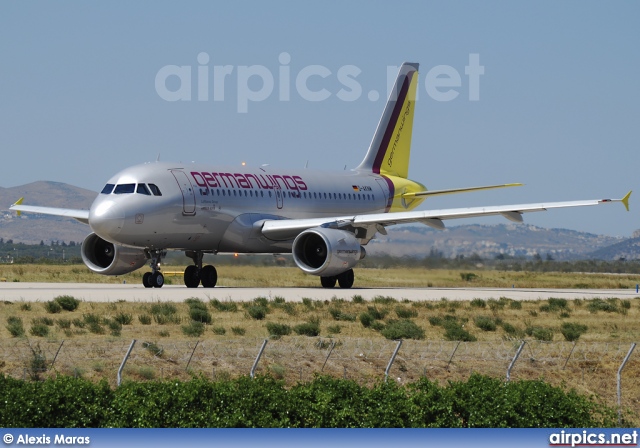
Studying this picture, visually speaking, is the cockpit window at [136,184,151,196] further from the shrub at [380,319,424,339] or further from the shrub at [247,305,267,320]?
the shrub at [380,319,424,339]

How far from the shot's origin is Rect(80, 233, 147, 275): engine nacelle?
4109cm

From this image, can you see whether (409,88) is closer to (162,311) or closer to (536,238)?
(162,311)

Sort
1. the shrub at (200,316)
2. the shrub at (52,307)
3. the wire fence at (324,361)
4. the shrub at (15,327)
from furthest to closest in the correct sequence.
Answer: the shrub at (52,307) → the shrub at (200,316) → the shrub at (15,327) → the wire fence at (324,361)

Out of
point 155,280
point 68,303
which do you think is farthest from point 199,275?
point 68,303

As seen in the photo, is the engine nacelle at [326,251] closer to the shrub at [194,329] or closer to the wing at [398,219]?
the wing at [398,219]

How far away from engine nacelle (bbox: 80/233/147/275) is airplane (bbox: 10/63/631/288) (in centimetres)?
4

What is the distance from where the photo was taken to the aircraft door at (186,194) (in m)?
39.1

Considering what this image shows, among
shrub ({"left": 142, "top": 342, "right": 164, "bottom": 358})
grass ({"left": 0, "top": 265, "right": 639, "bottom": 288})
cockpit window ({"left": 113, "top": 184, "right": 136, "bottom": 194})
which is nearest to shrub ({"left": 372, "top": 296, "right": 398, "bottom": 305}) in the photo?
cockpit window ({"left": 113, "top": 184, "right": 136, "bottom": 194})

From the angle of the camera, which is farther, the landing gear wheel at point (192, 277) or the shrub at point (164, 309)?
the landing gear wheel at point (192, 277)

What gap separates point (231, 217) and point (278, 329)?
15.8 meters

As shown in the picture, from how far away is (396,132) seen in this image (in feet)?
174

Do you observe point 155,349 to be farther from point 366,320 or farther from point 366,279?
point 366,279

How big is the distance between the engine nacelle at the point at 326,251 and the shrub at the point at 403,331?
1226 centimetres

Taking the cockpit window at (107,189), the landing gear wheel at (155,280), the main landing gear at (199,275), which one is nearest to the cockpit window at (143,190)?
the cockpit window at (107,189)
